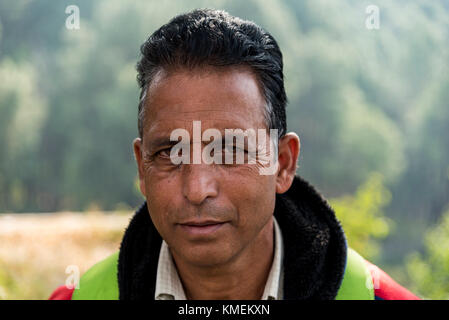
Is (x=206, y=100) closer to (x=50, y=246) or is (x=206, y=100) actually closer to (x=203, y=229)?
(x=203, y=229)

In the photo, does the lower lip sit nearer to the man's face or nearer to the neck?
the man's face

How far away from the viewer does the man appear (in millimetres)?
1499

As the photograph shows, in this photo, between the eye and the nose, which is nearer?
the nose

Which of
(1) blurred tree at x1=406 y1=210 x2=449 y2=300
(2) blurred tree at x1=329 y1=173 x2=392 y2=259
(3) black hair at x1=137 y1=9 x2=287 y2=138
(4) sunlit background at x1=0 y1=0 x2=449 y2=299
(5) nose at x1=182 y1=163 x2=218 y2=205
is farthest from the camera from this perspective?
(4) sunlit background at x1=0 y1=0 x2=449 y2=299

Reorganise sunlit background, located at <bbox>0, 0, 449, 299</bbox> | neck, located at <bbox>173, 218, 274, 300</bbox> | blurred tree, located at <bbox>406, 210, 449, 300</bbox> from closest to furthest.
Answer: neck, located at <bbox>173, 218, 274, 300</bbox>
blurred tree, located at <bbox>406, 210, 449, 300</bbox>
sunlit background, located at <bbox>0, 0, 449, 299</bbox>

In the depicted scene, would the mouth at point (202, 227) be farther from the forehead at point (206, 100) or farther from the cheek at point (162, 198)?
the forehead at point (206, 100)

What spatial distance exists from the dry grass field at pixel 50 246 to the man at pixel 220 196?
11.1 ft

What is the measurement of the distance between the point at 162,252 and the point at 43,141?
8164mm

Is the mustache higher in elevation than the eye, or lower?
lower

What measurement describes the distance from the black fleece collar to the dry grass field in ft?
10.7

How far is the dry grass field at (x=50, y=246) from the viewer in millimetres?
5090

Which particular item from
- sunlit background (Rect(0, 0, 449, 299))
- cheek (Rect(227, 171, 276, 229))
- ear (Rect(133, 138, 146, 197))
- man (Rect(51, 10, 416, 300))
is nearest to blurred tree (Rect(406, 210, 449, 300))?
man (Rect(51, 10, 416, 300))

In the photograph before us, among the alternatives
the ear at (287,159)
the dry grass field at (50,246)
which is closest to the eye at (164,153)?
the ear at (287,159)

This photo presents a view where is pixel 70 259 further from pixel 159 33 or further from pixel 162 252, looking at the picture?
pixel 159 33
